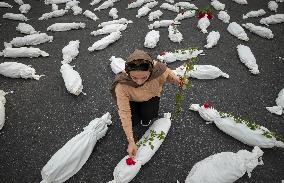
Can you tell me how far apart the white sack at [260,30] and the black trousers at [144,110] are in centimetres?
273

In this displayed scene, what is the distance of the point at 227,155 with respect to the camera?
2561 mm

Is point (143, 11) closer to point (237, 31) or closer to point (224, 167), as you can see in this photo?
point (237, 31)

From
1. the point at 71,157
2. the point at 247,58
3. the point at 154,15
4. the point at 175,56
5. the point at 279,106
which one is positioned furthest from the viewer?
the point at 154,15

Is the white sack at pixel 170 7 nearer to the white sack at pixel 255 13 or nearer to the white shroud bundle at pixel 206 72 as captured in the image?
the white sack at pixel 255 13

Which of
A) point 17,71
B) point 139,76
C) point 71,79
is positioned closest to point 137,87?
point 139,76

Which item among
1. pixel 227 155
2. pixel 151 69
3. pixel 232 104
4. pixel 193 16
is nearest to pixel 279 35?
pixel 193 16

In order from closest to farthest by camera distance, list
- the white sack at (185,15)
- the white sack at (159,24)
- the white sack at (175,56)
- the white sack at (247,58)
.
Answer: the white sack at (247,58) → the white sack at (175,56) → the white sack at (159,24) → the white sack at (185,15)

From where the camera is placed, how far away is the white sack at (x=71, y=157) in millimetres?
2486

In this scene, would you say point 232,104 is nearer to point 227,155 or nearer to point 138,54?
point 227,155

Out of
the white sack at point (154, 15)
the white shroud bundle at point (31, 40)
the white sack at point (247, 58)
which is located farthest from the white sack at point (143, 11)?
the white sack at point (247, 58)

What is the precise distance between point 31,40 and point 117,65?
1.70 metres

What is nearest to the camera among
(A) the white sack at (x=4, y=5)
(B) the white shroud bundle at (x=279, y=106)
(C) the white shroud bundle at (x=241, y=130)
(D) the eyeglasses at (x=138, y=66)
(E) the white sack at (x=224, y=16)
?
(D) the eyeglasses at (x=138, y=66)

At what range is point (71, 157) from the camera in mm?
2578

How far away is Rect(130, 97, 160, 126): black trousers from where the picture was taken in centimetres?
282
